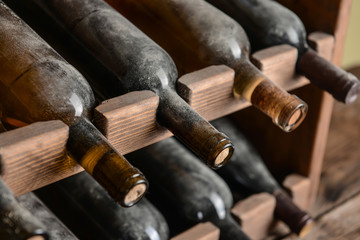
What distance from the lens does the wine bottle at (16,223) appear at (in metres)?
0.35

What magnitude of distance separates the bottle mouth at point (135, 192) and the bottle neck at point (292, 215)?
0.34 m

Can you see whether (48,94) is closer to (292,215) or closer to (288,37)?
(288,37)

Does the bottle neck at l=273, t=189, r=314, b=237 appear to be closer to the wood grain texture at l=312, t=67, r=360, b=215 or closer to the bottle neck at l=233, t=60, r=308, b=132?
the wood grain texture at l=312, t=67, r=360, b=215

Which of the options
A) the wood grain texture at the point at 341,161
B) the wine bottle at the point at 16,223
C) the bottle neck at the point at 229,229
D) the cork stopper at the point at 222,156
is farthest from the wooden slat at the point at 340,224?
the wine bottle at the point at 16,223

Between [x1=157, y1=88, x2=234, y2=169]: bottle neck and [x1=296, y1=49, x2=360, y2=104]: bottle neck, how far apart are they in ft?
0.60

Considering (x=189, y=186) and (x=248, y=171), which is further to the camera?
(x=248, y=171)

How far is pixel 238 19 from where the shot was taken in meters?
0.62

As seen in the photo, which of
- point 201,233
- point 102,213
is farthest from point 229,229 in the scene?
point 102,213

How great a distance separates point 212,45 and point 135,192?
21 centimetres

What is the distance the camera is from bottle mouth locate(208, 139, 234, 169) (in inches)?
17.0

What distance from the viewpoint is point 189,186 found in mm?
662

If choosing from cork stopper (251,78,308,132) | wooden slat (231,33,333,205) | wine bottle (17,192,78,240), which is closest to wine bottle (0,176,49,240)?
wine bottle (17,192,78,240)

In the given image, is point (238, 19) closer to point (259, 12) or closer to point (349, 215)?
point (259, 12)

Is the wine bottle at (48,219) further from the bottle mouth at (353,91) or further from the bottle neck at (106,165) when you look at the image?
the bottle mouth at (353,91)
